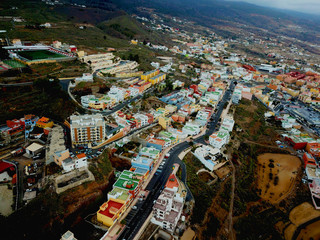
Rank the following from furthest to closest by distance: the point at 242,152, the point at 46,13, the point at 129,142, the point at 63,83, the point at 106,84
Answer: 1. the point at 46,13
2. the point at 106,84
3. the point at 63,83
4. the point at 242,152
5. the point at 129,142

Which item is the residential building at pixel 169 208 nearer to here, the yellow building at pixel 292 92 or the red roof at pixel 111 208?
the red roof at pixel 111 208

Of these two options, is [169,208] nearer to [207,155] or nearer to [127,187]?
[127,187]

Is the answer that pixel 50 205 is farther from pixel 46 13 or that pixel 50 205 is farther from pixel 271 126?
pixel 46 13

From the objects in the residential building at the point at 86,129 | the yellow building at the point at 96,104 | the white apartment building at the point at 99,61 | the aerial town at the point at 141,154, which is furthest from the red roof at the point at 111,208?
the white apartment building at the point at 99,61

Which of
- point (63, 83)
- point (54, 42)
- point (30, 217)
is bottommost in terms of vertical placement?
point (30, 217)

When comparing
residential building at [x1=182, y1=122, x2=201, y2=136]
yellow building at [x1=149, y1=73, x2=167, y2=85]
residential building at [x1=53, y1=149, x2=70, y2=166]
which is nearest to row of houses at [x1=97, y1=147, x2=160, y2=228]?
residential building at [x1=53, y1=149, x2=70, y2=166]

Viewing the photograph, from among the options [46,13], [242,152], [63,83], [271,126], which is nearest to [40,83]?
[63,83]

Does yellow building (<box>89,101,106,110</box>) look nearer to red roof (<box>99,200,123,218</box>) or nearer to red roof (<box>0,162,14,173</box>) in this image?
red roof (<box>0,162,14,173</box>)
